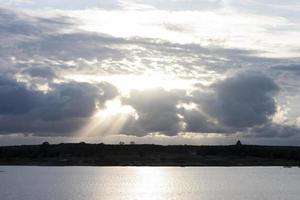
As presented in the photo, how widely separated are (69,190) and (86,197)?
67.5 ft

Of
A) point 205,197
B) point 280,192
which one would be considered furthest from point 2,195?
point 280,192

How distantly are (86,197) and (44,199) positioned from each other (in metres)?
12.3

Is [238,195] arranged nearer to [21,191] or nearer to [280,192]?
[280,192]

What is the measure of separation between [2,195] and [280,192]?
64.8m

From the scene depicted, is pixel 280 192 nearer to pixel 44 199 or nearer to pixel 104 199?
pixel 104 199

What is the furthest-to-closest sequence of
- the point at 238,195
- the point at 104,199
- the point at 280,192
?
the point at 280,192 < the point at 238,195 < the point at 104,199

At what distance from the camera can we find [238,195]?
144 meters

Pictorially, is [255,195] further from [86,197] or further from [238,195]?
[86,197]

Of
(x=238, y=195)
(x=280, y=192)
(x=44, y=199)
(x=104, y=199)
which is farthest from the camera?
(x=280, y=192)

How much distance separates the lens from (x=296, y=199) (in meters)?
134

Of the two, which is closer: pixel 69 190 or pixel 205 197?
pixel 205 197

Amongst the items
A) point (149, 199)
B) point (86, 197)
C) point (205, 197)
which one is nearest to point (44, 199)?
point (86, 197)

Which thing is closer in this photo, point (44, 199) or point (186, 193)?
point (44, 199)

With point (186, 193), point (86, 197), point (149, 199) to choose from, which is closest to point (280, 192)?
point (186, 193)
